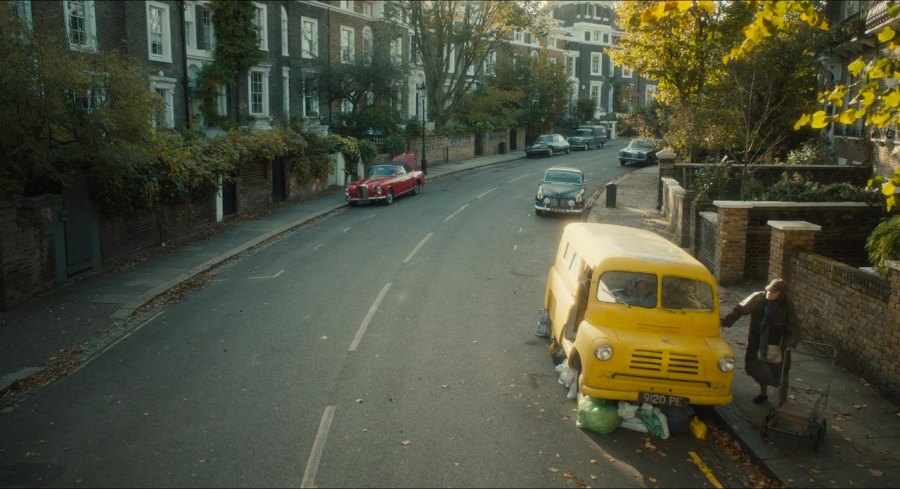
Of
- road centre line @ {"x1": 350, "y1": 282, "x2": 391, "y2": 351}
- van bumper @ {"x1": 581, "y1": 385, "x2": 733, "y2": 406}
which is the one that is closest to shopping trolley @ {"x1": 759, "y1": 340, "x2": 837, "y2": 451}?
van bumper @ {"x1": 581, "y1": 385, "x2": 733, "y2": 406}

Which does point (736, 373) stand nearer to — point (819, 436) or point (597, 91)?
point (819, 436)

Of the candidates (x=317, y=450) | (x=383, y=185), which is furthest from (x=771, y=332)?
(x=383, y=185)

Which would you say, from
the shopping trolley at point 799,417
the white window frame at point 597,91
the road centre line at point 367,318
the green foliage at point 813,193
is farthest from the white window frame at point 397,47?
the white window frame at point 597,91

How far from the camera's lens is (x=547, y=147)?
5403 cm

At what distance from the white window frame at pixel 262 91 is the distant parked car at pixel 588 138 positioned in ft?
98.1

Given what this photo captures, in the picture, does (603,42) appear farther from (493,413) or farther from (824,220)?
(493,413)

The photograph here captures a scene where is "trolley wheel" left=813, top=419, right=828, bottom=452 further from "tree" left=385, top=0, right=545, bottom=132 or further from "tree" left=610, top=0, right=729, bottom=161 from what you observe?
"tree" left=385, top=0, right=545, bottom=132

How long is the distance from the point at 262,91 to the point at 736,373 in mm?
34219

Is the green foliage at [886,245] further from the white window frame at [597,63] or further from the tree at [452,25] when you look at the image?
the white window frame at [597,63]

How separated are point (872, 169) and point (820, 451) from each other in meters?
18.4

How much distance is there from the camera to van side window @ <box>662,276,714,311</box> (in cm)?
865

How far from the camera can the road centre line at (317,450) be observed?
6.77 m

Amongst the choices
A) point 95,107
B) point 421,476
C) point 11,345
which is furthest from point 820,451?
point 95,107

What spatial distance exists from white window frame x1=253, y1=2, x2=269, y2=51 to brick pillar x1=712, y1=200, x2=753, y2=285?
2976 cm
